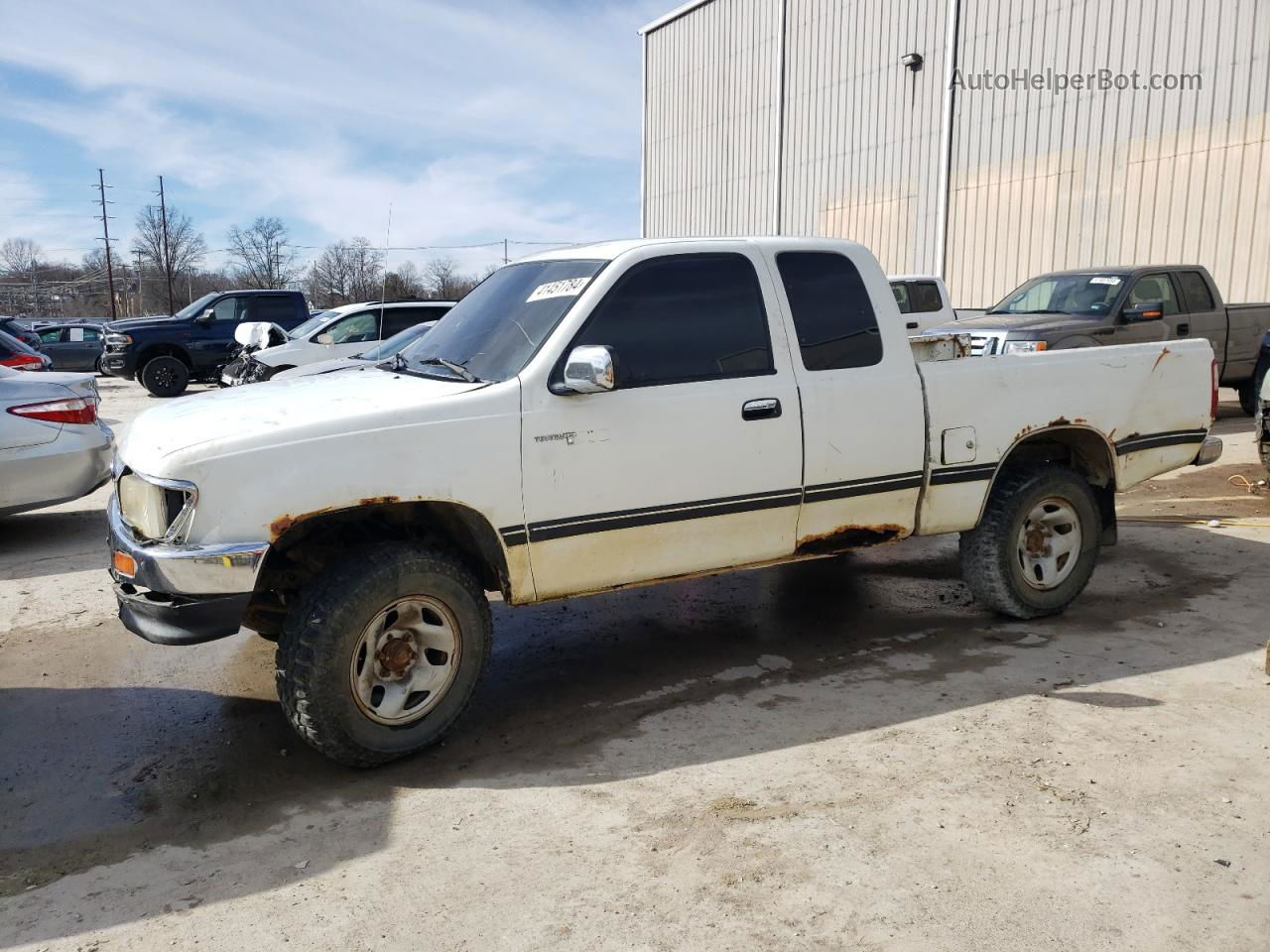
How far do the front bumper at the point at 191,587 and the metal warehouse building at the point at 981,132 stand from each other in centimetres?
1618

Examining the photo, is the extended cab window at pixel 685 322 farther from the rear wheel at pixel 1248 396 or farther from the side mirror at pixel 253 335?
the rear wheel at pixel 1248 396

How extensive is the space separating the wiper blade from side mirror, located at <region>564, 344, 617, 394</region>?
1.46 feet

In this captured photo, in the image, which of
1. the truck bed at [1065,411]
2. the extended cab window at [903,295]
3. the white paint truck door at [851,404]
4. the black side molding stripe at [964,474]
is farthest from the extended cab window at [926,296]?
the white paint truck door at [851,404]

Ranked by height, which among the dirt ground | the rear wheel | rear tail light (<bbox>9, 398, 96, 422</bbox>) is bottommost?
the dirt ground

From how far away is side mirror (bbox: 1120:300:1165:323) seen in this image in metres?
11.4

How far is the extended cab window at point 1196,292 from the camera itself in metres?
12.8

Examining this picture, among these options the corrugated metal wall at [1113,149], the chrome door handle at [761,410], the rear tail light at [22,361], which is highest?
the corrugated metal wall at [1113,149]

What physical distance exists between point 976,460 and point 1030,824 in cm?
226

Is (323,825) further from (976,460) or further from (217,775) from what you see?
(976,460)

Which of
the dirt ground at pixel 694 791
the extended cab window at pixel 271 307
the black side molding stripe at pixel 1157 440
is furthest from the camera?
the extended cab window at pixel 271 307

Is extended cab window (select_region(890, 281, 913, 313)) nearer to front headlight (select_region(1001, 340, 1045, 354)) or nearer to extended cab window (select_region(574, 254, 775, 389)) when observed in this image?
front headlight (select_region(1001, 340, 1045, 354))

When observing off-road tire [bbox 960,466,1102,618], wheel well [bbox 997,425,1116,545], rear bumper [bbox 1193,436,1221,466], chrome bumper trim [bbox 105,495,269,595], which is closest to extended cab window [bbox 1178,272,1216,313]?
rear bumper [bbox 1193,436,1221,466]

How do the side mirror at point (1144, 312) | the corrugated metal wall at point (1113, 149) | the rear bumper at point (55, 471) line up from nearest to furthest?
1. the rear bumper at point (55, 471)
2. the side mirror at point (1144, 312)
3. the corrugated metal wall at point (1113, 149)

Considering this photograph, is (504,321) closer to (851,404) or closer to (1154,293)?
(851,404)
